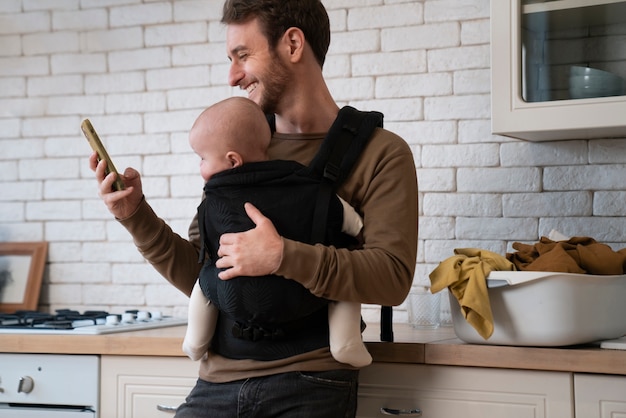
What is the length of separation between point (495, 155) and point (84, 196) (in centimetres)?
154

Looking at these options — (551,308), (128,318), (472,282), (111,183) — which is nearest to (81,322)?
(128,318)

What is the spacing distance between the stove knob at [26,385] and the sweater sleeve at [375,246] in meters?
1.12

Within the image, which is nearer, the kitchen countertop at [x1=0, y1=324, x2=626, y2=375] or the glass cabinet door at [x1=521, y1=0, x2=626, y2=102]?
the kitchen countertop at [x1=0, y1=324, x2=626, y2=375]

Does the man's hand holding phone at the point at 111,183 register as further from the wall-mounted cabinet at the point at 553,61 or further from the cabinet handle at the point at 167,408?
the wall-mounted cabinet at the point at 553,61

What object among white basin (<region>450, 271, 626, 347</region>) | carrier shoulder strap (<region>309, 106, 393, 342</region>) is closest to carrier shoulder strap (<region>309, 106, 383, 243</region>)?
carrier shoulder strap (<region>309, 106, 393, 342</region>)

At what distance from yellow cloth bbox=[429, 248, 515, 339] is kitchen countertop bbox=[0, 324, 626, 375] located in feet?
0.23

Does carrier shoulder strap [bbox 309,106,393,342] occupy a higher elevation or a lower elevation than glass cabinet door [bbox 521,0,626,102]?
lower

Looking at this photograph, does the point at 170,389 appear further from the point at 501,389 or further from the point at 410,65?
the point at 410,65

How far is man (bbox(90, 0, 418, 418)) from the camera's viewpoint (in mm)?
1775

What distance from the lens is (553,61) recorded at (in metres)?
2.46

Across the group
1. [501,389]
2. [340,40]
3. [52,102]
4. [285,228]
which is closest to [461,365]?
[501,389]

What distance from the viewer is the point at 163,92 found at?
10.5ft

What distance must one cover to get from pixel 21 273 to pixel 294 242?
6.03ft

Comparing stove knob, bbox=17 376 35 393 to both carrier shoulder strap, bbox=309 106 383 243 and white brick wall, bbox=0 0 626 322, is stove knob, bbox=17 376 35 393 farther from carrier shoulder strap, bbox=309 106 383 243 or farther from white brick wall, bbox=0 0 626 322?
carrier shoulder strap, bbox=309 106 383 243
